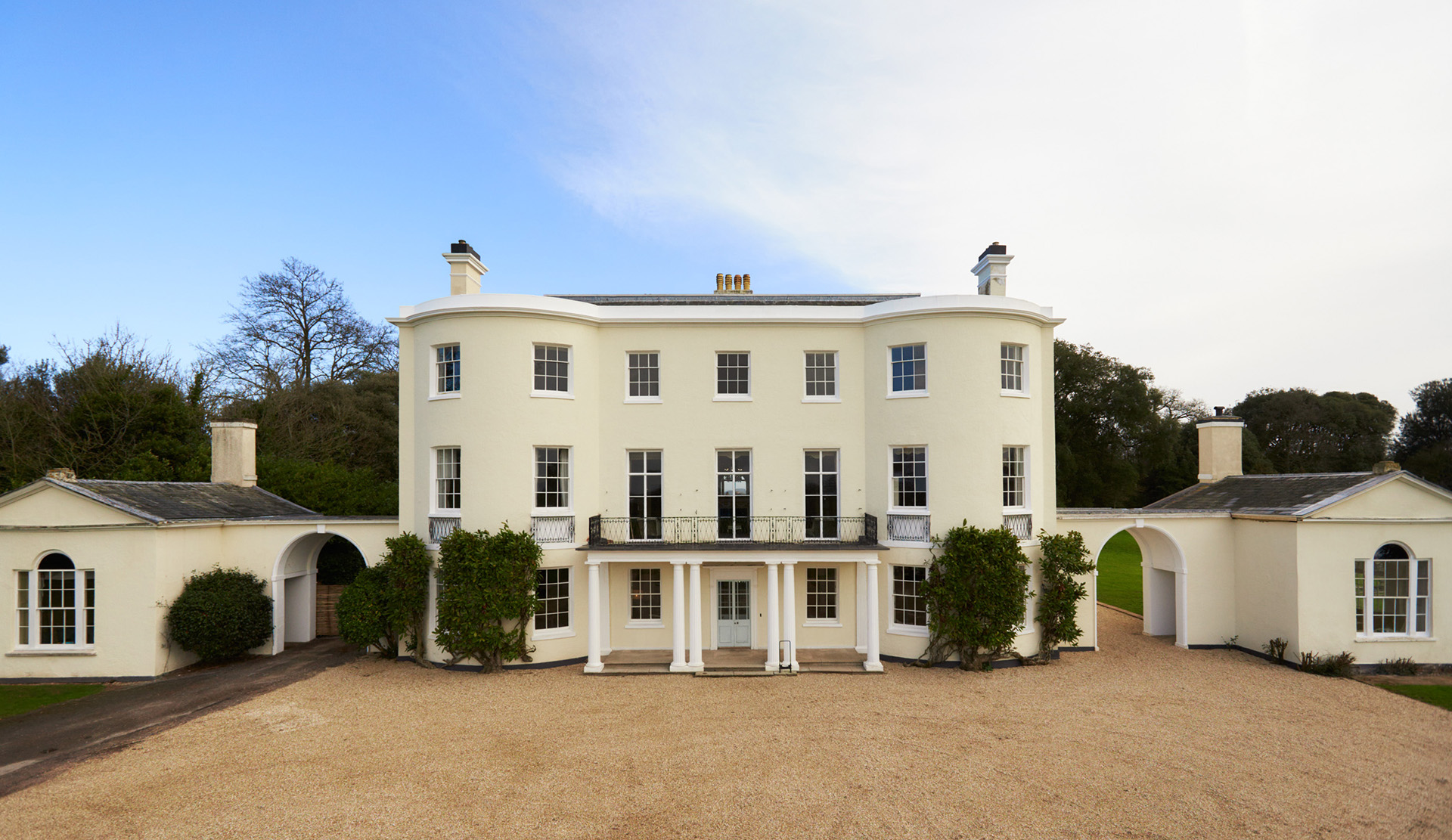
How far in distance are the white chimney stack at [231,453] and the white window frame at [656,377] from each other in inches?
480

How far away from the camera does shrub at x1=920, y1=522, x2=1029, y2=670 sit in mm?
15594

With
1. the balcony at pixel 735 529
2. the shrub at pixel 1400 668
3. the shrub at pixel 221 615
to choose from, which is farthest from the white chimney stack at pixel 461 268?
the shrub at pixel 1400 668

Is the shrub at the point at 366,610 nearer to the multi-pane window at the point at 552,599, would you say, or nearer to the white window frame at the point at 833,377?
the multi-pane window at the point at 552,599

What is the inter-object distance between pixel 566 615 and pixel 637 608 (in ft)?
6.03

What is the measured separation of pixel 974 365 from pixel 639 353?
850 cm

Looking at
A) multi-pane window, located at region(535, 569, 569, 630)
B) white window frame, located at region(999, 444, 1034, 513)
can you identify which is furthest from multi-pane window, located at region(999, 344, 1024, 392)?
multi-pane window, located at region(535, 569, 569, 630)

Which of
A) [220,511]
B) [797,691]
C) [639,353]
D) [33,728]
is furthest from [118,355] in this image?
[797,691]

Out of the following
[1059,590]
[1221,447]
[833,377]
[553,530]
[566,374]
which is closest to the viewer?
[1059,590]

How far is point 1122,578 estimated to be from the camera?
30906 mm

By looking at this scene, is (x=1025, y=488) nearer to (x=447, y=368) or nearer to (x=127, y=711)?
(x=447, y=368)

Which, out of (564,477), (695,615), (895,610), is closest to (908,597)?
(895,610)

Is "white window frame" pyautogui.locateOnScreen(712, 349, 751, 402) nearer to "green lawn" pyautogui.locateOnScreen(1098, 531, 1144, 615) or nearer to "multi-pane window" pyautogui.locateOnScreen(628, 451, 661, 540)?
"multi-pane window" pyautogui.locateOnScreen(628, 451, 661, 540)

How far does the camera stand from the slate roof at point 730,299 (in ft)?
63.5

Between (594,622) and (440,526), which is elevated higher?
(440,526)
